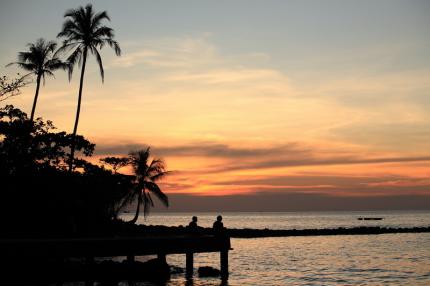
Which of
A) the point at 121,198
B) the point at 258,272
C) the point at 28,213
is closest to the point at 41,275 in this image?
the point at 28,213

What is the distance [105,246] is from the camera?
84.3ft

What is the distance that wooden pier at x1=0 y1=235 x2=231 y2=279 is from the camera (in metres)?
23.1

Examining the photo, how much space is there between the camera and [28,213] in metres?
39.1

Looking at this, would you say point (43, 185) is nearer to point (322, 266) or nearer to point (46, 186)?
point (46, 186)

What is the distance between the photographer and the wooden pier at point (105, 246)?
23141mm

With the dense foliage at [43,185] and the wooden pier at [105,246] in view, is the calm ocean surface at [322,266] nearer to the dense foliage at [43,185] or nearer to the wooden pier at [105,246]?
the wooden pier at [105,246]

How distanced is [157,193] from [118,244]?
122 ft

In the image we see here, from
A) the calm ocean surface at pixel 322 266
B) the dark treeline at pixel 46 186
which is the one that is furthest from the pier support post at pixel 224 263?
the dark treeline at pixel 46 186

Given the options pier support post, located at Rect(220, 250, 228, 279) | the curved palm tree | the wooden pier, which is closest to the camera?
the wooden pier

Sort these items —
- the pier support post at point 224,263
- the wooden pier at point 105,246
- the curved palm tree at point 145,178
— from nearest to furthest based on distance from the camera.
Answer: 1. the wooden pier at point 105,246
2. the pier support post at point 224,263
3. the curved palm tree at point 145,178

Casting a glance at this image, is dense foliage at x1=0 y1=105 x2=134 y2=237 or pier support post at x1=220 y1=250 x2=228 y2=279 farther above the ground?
dense foliage at x1=0 y1=105 x2=134 y2=237

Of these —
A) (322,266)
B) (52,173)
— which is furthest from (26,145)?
(322,266)

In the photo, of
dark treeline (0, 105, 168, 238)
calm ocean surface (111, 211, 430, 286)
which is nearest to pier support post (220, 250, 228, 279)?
calm ocean surface (111, 211, 430, 286)

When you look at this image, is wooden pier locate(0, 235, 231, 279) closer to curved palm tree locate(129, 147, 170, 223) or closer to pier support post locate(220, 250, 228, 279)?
pier support post locate(220, 250, 228, 279)
